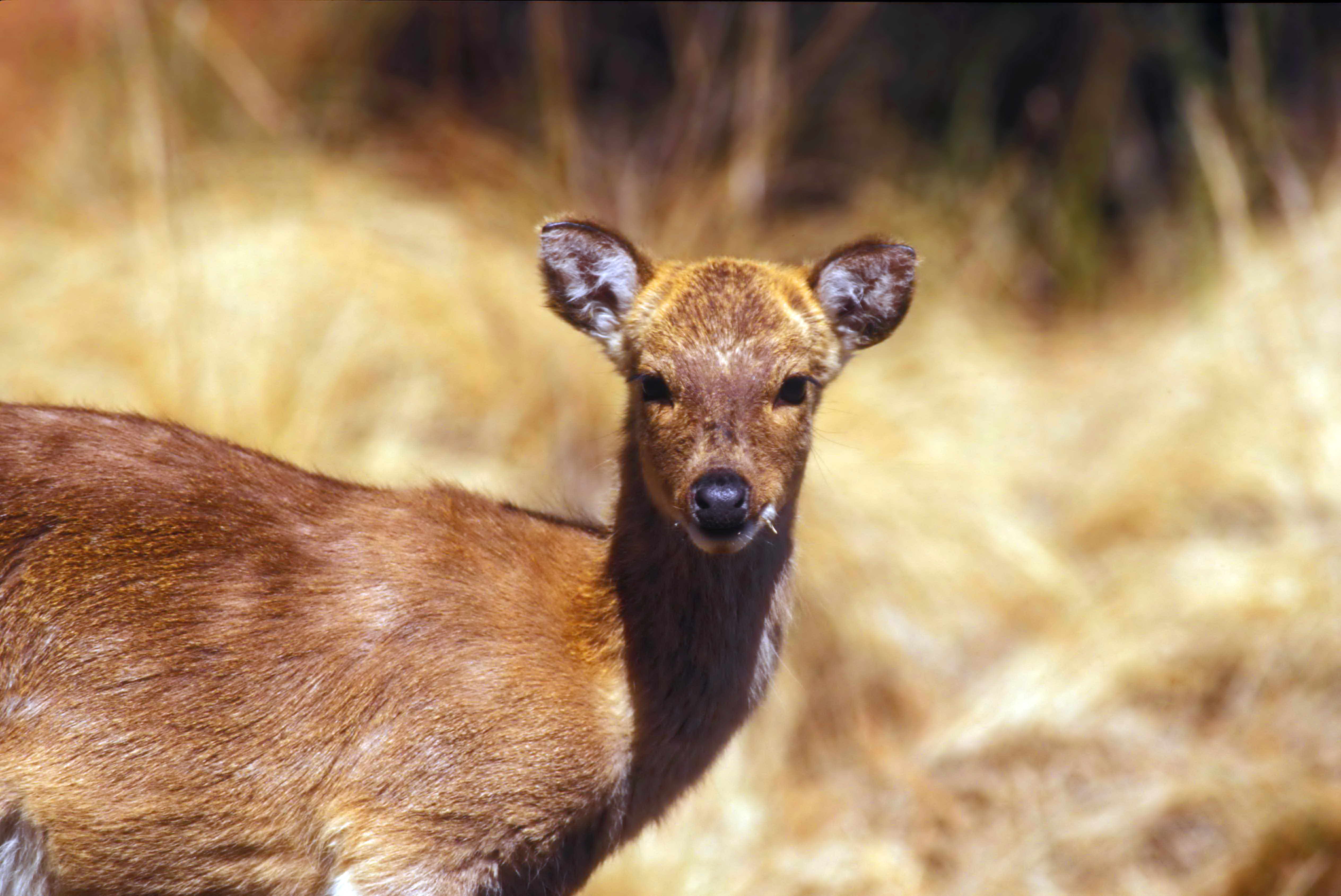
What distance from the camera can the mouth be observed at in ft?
13.4

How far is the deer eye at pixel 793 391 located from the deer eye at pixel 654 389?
318mm

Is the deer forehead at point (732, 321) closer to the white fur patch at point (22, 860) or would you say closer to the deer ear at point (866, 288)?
the deer ear at point (866, 288)

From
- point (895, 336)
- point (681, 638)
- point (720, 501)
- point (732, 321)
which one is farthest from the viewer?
point (895, 336)

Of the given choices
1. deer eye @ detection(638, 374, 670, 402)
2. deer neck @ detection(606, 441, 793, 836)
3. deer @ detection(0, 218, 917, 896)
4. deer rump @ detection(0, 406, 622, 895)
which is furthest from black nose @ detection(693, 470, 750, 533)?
deer rump @ detection(0, 406, 622, 895)

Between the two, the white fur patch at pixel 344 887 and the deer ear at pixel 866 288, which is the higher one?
the deer ear at pixel 866 288

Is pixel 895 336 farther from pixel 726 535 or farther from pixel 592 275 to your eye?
pixel 726 535

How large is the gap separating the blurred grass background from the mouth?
1.30 m

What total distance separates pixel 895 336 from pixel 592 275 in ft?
17.7

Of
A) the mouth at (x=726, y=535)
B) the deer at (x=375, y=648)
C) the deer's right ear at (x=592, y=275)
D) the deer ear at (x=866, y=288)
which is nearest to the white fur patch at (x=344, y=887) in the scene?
the deer at (x=375, y=648)

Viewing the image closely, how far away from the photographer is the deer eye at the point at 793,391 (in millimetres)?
4371

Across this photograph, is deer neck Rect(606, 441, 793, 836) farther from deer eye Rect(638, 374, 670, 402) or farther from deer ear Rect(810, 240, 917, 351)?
deer ear Rect(810, 240, 917, 351)

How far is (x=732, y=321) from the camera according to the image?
4367 millimetres

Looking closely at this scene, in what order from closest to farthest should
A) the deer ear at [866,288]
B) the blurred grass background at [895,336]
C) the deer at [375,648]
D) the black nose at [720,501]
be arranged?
1. the black nose at [720,501]
2. the deer at [375,648]
3. the deer ear at [866,288]
4. the blurred grass background at [895,336]

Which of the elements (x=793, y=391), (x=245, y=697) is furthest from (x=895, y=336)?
(x=245, y=697)
